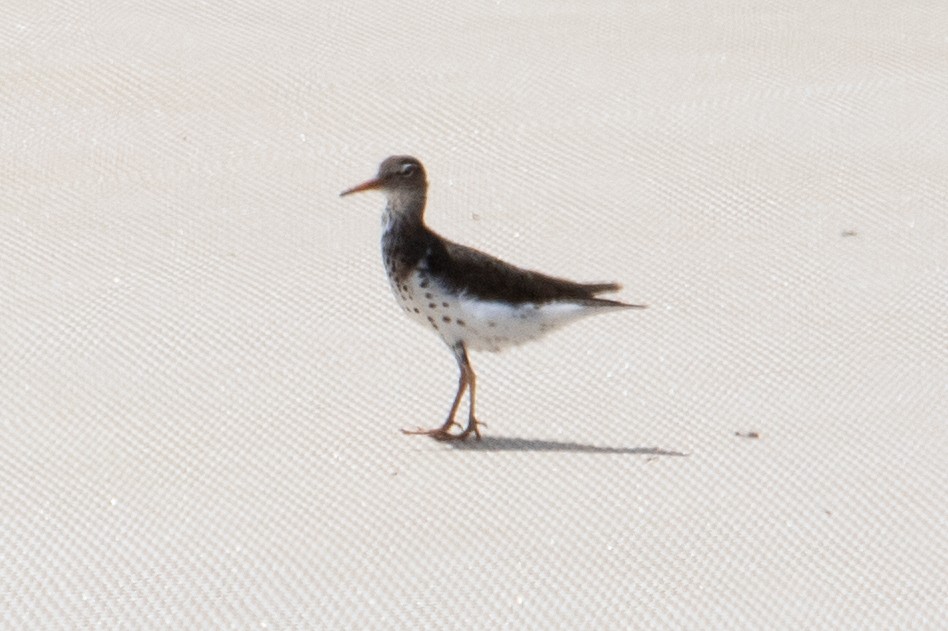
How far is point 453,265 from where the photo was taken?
641cm

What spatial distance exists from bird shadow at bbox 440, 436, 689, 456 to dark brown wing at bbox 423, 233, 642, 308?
1.53 feet

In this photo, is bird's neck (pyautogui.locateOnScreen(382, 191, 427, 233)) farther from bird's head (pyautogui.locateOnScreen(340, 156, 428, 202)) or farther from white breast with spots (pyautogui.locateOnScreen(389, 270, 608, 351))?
white breast with spots (pyautogui.locateOnScreen(389, 270, 608, 351))

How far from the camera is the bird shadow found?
604cm

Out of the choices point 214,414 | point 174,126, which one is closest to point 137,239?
point 174,126

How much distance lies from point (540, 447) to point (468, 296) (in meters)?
0.57

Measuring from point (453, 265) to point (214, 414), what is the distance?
2.92ft

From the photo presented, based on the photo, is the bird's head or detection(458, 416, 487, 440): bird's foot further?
the bird's head

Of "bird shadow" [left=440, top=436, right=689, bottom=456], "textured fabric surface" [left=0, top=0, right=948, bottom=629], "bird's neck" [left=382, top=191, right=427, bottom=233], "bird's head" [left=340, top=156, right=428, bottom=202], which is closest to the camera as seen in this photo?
"textured fabric surface" [left=0, top=0, right=948, bottom=629]

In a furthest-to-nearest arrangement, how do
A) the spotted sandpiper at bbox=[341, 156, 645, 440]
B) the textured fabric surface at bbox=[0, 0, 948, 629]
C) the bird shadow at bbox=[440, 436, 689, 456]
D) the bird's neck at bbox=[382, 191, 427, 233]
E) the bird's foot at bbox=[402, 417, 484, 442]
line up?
1. the bird's neck at bbox=[382, 191, 427, 233]
2. the spotted sandpiper at bbox=[341, 156, 645, 440]
3. the bird's foot at bbox=[402, 417, 484, 442]
4. the bird shadow at bbox=[440, 436, 689, 456]
5. the textured fabric surface at bbox=[0, 0, 948, 629]

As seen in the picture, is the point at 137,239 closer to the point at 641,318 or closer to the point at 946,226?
the point at 641,318

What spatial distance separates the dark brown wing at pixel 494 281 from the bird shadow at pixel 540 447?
0.47 metres

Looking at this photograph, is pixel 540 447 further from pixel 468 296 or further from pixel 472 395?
pixel 468 296

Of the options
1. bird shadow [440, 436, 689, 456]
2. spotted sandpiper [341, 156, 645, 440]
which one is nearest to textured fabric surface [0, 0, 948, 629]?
bird shadow [440, 436, 689, 456]

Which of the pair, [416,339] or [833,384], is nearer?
[833,384]
